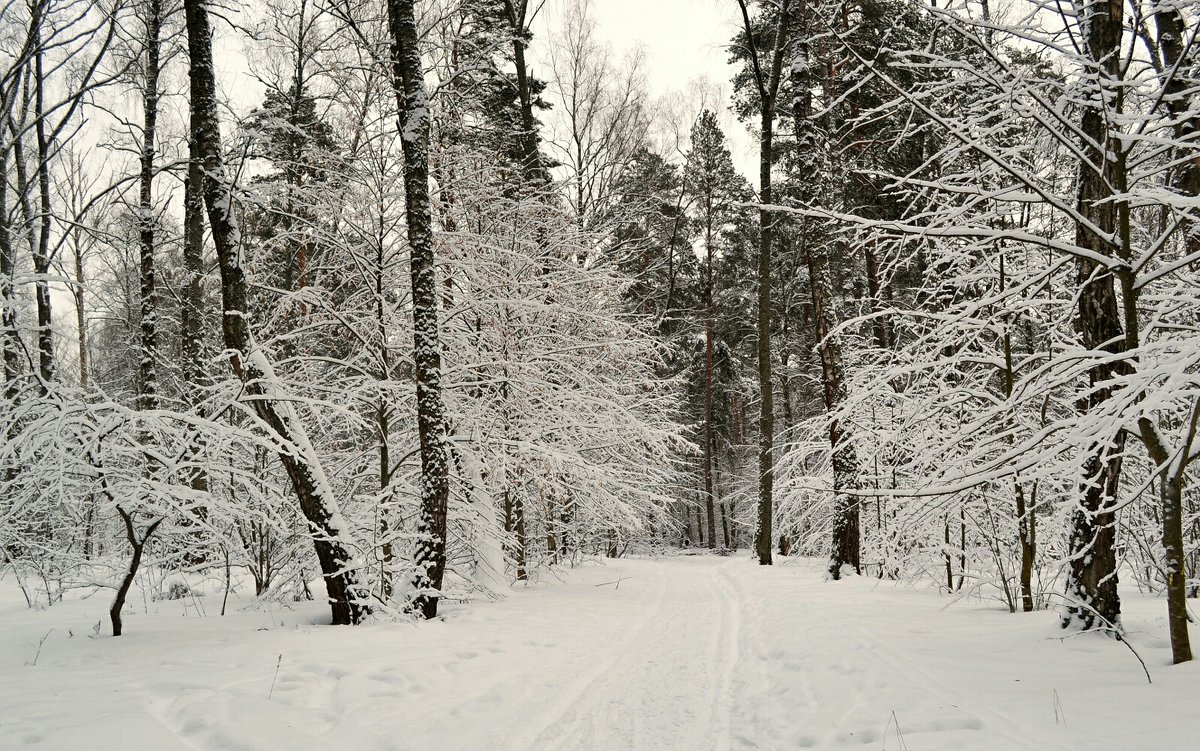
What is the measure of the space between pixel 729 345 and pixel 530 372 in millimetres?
21193

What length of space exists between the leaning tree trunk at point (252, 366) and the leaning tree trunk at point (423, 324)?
80 cm

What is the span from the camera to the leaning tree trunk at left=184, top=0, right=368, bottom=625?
5992 millimetres

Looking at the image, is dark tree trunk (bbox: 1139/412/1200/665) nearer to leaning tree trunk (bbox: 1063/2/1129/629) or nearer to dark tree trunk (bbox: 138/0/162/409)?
leaning tree trunk (bbox: 1063/2/1129/629)

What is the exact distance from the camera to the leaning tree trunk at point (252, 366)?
599 centimetres

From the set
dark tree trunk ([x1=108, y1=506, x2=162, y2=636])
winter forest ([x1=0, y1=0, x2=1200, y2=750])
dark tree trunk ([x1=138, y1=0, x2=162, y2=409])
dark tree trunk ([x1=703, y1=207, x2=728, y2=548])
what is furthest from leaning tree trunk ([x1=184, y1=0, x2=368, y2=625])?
dark tree trunk ([x1=703, y1=207, x2=728, y2=548])

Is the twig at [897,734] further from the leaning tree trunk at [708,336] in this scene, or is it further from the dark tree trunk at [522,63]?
the leaning tree trunk at [708,336]

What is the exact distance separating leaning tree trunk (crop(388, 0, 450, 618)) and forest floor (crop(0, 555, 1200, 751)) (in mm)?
787

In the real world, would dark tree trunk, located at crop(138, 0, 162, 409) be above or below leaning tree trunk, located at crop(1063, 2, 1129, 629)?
above

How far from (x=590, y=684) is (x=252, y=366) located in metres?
4.65

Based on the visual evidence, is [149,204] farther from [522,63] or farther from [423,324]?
[423,324]

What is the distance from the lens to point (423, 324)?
22.7 feet

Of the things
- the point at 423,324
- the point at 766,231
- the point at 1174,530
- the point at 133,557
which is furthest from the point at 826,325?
the point at 133,557

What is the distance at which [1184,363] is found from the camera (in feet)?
8.43

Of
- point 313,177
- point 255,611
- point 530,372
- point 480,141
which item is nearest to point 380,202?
point 313,177
